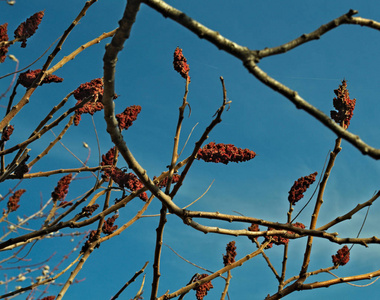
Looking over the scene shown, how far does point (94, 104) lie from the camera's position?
Answer: 9.57 feet

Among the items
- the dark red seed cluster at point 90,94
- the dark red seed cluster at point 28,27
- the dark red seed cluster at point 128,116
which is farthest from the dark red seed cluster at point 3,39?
the dark red seed cluster at point 128,116

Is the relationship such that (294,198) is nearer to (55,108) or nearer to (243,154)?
(243,154)

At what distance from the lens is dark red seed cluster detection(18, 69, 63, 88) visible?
10.1 ft

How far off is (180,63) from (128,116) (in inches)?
19.8

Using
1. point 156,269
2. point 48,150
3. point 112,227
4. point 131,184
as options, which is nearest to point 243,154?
point 131,184

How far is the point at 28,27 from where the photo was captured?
10.7ft

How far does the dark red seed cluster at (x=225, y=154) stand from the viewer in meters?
2.52

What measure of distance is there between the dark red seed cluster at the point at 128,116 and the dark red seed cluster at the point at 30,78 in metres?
0.77

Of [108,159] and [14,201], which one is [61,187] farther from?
[14,201]

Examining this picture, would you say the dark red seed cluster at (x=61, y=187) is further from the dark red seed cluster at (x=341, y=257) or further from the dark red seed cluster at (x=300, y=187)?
the dark red seed cluster at (x=341, y=257)

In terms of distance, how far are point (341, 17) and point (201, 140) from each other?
40.5 inches

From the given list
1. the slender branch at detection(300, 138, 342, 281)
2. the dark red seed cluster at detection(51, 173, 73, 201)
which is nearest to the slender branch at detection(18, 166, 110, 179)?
the dark red seed cluster at detection(51, 173, 73, 201)

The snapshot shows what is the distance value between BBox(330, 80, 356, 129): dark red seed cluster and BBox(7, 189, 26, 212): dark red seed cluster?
3.32m

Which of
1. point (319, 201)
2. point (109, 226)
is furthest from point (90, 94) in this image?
point (319, 201)
